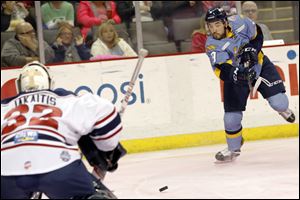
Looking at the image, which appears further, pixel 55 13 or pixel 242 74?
pixel 55 13

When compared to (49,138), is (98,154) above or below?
below

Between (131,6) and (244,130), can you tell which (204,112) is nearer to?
(244,130)

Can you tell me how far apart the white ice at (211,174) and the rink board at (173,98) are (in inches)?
7.3

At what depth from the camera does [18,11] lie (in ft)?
23.9

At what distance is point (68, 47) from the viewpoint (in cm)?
735

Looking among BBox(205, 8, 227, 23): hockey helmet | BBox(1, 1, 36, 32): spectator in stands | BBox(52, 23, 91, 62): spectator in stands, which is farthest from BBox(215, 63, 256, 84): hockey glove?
BBox(1, 1, 36, 32): spectator in stands

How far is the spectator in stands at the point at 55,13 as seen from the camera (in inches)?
291

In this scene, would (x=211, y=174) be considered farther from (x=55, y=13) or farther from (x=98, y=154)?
(x=98, y=154)

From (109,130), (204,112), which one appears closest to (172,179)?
(204,112)

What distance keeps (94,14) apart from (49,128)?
4.35 m

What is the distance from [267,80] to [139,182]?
1107 mm

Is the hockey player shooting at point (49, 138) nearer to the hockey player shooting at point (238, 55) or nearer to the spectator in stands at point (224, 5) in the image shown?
the hockey player shooting at point (238, 55)

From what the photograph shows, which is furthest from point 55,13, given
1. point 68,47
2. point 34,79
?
point 34,79

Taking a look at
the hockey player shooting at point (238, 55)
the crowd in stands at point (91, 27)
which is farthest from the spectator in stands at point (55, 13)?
the hockey player shooting at point (238, 55)
